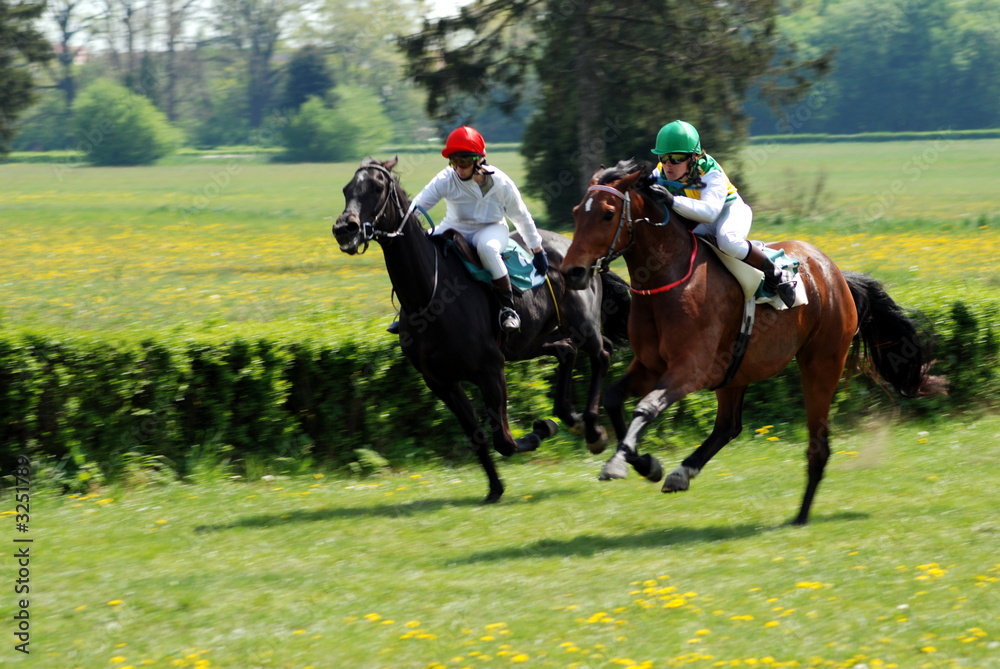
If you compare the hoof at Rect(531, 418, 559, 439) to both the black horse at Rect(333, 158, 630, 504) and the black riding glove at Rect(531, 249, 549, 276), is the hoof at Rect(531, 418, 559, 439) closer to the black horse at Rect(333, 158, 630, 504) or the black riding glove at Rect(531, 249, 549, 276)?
the black horse at Rect(333, 158, 630, 504)

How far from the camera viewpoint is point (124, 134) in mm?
70062

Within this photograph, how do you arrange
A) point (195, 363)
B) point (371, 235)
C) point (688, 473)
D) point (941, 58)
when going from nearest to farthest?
point (688, 473) < point (371, 235) < point (195, 363) < point (941, 58)

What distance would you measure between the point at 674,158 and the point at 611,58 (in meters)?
19.2

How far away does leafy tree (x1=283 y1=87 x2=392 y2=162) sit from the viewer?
2731 inches

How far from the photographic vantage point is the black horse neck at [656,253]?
6.11 m

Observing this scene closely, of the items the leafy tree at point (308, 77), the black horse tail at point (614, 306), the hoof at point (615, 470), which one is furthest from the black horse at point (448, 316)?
the leafy tree at point (308, 77)

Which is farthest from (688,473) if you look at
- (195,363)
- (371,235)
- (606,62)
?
(606,62)

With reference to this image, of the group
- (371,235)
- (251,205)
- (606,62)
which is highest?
(606,62)

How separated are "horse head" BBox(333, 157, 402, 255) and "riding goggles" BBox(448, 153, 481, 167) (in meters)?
0.50

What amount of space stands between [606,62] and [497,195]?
1813cm

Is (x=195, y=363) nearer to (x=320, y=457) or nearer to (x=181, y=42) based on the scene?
(x=320, y=457)

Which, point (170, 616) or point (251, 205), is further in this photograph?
point (251, 205)

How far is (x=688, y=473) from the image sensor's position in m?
6.35

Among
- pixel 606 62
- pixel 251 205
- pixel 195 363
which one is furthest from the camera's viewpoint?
pixel 251 205
